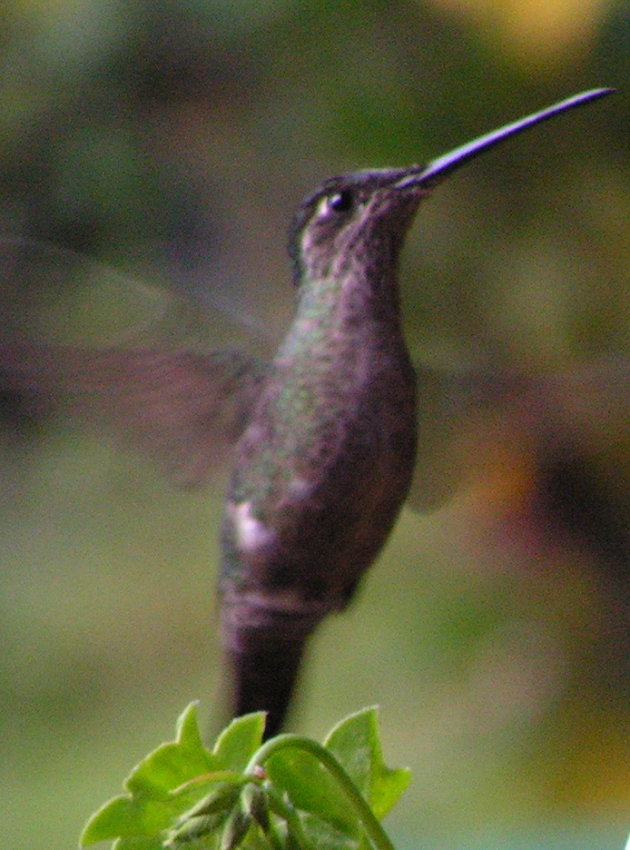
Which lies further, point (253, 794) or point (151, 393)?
point (151, 393)

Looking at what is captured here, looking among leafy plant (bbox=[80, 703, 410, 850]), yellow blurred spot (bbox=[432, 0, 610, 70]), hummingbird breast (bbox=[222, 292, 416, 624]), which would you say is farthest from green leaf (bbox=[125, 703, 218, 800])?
yellow blurred spot (bbox=[432, 0, 610, 70])

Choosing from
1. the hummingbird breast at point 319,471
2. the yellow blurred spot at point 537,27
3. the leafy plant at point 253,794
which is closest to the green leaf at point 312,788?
the leafy plant at point 253,794

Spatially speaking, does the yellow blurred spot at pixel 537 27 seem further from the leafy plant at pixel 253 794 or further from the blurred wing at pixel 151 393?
the leafy plant at pixel 253 794

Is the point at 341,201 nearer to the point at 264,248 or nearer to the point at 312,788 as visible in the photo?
the point at 264,248

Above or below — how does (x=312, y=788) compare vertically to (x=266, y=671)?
above

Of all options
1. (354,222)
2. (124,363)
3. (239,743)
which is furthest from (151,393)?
(239,743)

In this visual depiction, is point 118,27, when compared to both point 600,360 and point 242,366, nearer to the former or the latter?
point 242,366
